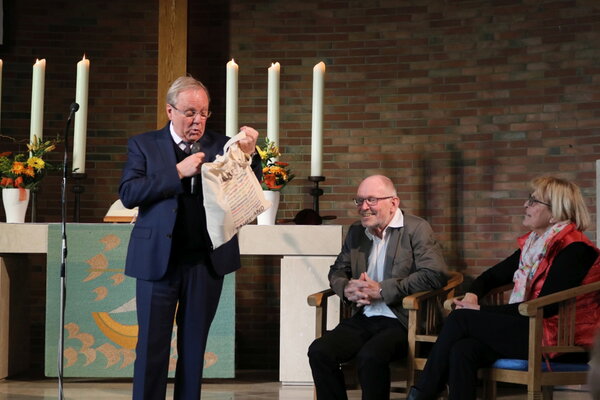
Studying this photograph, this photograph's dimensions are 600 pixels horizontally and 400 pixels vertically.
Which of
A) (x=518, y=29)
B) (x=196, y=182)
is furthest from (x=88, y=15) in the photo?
(x=196, y=182)

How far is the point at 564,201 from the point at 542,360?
25.9 inches

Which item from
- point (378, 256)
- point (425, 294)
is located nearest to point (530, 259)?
point (425, 294)

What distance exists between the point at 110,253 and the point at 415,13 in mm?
2678

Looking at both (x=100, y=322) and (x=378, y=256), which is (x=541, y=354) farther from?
(x=100, y=322)

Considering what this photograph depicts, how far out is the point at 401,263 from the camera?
12.9 feet

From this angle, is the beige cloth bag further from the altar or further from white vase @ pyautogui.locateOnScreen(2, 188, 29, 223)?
white vase @ pyautogui.locateOnScreen(2, 188, 29, 223)

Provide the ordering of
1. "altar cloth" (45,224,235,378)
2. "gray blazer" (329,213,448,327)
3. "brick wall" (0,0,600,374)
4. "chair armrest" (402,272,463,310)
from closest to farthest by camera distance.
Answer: "chair armrest" (402,272,463,310)
"gray blazer" (329,213,448,327)
"altar cloth" (45,224,235,378)
"brick wall" (0,0,600,374)

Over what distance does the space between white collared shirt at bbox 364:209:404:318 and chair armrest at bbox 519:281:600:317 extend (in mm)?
838

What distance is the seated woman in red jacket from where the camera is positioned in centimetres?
338

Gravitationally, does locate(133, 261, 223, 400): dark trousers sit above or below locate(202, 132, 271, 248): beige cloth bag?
below

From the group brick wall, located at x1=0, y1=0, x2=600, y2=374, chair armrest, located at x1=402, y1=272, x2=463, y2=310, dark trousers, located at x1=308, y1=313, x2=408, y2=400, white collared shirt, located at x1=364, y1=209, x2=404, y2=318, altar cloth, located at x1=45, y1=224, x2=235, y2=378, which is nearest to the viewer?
dark trousers, located at x1=308, y1=313, x2=408, y2=400

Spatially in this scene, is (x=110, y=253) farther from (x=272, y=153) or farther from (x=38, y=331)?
(x=38, y=331)

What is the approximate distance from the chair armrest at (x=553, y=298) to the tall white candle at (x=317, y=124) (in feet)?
6.50

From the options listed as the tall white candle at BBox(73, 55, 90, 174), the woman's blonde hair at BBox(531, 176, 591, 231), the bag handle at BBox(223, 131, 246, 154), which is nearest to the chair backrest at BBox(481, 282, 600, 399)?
the woman's blonde hair at BBox(531, 176, 591, 231)
